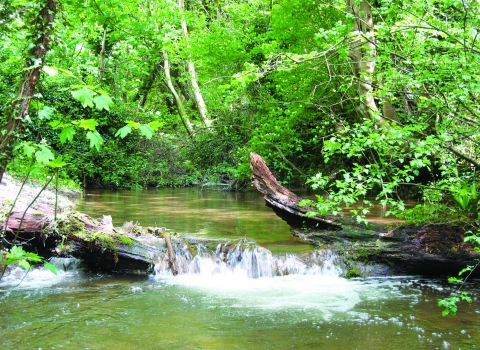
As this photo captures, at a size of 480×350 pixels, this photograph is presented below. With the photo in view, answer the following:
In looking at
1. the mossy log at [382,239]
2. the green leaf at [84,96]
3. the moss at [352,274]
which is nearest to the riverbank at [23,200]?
the green leaf at [84,96]

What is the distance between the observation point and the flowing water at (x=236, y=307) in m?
4.44

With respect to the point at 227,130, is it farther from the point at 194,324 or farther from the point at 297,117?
the point at 194,324

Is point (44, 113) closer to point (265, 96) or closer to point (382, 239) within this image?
point (382, 239)

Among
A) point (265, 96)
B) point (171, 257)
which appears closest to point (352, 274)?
point (171, 257)

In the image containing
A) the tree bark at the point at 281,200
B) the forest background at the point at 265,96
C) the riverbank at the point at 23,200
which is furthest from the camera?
the tree bark at the point at 281,200

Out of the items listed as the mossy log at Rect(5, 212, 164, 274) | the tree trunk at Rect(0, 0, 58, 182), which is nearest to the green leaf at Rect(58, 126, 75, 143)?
the tree trunk at Rect(0, 0, 58, 182)

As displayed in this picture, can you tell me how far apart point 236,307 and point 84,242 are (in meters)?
2.53

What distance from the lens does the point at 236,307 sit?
5613mm

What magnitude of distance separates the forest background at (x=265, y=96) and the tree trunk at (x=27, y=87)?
0.01 metres

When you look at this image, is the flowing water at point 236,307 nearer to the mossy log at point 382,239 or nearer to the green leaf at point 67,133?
the mossy log at point 382,239

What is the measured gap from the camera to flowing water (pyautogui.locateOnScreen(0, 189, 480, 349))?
4441 millimetres

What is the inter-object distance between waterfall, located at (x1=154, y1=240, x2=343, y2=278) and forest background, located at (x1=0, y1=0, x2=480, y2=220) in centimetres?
107

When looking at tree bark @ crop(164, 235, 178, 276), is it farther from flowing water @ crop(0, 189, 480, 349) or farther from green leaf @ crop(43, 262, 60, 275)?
green leaf @ crop(43, 262, 60, 275)

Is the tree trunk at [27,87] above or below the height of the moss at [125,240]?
above
